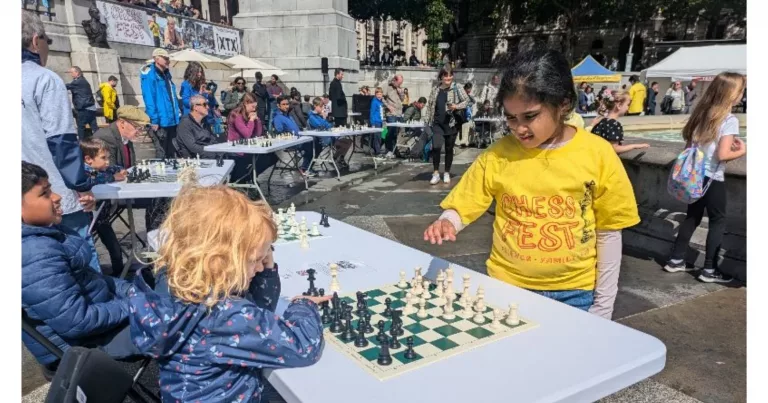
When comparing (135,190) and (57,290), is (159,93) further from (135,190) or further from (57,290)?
(57,290)

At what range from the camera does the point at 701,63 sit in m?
21.9

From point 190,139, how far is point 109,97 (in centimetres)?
868

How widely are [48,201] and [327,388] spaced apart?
1.87 m

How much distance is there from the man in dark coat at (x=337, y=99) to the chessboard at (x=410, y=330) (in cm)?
1117

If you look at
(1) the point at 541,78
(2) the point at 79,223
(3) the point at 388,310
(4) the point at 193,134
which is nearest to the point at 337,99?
(4) the point at 193,134

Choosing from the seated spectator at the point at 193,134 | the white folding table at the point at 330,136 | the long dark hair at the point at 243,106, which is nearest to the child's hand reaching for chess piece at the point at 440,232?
the seated spectator at the point at 193,134

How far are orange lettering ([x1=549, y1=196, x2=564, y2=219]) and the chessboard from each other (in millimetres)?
504

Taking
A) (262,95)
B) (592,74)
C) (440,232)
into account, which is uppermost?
(592,74)

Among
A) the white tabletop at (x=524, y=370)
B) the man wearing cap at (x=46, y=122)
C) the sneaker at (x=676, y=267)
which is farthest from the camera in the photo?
the sneaker at (x=676, y=267)

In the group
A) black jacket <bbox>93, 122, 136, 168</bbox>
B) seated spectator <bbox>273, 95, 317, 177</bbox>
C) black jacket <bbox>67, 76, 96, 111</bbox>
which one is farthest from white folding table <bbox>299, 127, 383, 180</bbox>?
black jacket <bbox>67, 76, 96, 111</bbox>

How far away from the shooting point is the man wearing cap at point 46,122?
3.24m

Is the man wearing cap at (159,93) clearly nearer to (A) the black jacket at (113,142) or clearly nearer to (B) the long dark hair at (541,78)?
(A) the black jacket at (113,142)

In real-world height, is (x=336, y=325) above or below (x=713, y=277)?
above

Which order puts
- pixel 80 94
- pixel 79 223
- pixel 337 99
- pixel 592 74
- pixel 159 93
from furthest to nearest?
pixel 592 74 → pixel 337 99 → pixel 80 94 → pixel 159 93 → pixel 79 223
